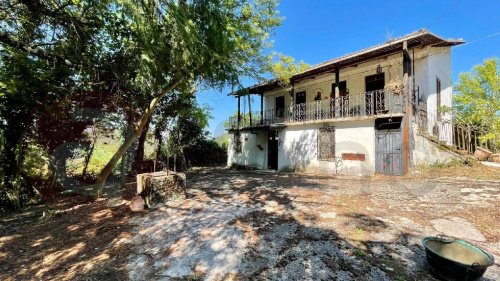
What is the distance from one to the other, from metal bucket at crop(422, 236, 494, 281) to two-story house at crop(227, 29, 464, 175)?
4882 millimetres

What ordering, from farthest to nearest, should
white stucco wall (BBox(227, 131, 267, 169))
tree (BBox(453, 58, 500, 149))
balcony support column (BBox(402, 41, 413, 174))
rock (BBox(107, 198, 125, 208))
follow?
tree (BBox(453, 58, 500, 149)), white stucco wall (BBox(227, 131, 267, 169)), balcony support column (BBox(402, 41, 413, 174)), rock (BBox(107, 198, 125, 208))

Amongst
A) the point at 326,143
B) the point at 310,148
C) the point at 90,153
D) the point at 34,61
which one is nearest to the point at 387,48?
the point at 326,143

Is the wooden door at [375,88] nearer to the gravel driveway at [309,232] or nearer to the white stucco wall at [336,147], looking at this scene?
the white stucco wall at [336,147]

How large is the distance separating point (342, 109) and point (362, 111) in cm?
85

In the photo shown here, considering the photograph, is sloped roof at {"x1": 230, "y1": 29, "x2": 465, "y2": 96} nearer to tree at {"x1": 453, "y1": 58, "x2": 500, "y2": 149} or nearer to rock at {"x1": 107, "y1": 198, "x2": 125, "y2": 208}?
rock at {"x1": 107, "y1": 198, "x2": 125, "y2": 208}

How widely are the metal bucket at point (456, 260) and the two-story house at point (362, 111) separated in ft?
16.0

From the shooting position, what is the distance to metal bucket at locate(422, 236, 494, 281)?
9.26 feet

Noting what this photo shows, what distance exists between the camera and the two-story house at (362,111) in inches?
377

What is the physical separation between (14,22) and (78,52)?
1258 mm

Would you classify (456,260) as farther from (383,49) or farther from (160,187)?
(383,49)

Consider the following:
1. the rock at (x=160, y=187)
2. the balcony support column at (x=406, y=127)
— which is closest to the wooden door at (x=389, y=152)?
the balcony support column at (x=406, y=127)

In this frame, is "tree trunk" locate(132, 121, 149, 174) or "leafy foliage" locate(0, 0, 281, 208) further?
"tree trunk" locate(132, 121, 149, 174)

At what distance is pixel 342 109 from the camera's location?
1171 centimetres

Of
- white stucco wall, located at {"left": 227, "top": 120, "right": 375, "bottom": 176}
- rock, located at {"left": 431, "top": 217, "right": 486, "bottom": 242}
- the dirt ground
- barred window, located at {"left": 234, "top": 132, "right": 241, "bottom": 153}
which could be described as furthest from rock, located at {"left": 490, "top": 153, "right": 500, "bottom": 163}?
barred window, located at {"left": 234, "top": 132, "right": 241, "bottom": 153}
